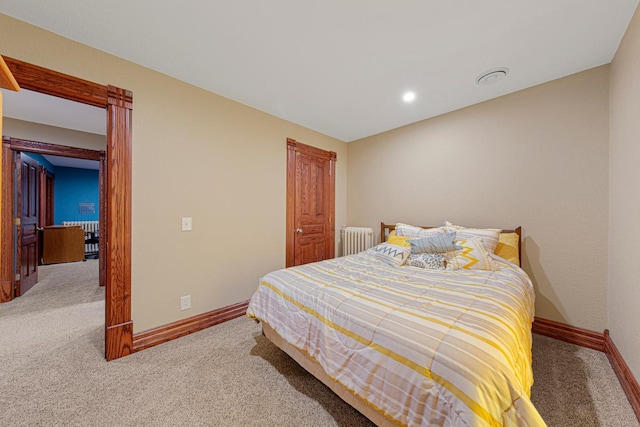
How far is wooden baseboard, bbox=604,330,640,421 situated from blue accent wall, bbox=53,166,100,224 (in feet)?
32.4

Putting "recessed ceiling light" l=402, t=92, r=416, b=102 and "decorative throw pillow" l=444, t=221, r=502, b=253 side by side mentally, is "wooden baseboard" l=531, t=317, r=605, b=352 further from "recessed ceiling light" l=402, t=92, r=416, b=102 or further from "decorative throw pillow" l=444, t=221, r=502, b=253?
"recessed ceiling light" l=402, t=92, r=416, b=102

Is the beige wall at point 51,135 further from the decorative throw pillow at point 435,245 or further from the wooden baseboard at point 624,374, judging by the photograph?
the wooden baseboard at point 624,374

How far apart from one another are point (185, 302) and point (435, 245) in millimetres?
2424

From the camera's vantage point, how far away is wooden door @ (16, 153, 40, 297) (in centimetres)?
327

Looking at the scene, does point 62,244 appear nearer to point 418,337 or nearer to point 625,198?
point 418,337

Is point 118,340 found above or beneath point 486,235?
beneath

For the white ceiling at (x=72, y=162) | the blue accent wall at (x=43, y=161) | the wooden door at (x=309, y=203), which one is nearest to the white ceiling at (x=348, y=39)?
the wooden door at (x=309, y=203)

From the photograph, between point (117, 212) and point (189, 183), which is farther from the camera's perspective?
point (189, 183)

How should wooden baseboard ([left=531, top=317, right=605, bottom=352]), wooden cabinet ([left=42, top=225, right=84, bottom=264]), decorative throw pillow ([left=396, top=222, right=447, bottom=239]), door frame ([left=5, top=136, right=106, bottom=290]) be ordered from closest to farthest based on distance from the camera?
1. wooden baseboard ([left=531, top=317, right=605, bottom=352])
2. decorative throw pillow ([left=396, top=222, right=447, bottom=239])
3. door frame ([left=5, top=136, right=106, bottom=290])
4. wooden cabinet ([left=42, top=225, right=84, bottom=264])

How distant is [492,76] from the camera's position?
2309mm

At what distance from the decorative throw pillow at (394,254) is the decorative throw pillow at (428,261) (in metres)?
0.07

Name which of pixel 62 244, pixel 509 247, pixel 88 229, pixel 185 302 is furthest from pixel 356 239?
pixel 88 229

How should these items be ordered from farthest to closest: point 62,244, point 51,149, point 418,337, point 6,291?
point 62,244 < point 51,149 < point 6,291 < point 418,337

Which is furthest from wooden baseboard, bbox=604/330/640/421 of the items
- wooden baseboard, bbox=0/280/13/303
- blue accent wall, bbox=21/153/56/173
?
blue accent wall, bbox=21/153/56/173
